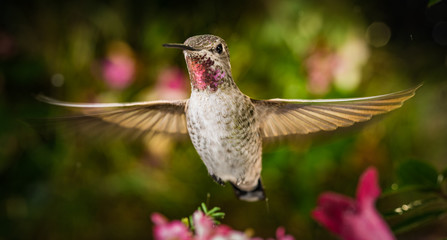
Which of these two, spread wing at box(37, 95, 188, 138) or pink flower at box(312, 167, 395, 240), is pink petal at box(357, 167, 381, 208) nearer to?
pink flower at box(312, 167, 395, 240)

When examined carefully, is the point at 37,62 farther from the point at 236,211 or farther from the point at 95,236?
the point at 236,211

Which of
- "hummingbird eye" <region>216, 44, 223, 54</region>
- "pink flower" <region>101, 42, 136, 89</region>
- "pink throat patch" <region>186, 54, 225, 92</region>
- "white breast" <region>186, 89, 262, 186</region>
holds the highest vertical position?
"pink flower" <region>101, 42, 136, 89</region>

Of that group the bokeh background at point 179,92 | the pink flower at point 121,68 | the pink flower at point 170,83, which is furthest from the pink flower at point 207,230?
the pink flower at point 121,68

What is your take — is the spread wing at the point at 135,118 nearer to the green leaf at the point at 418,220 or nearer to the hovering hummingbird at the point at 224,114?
the hovering hummingbird at the point at 224,114

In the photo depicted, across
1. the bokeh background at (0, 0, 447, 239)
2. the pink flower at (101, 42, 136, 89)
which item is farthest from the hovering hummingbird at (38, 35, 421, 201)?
the pink flower at (101, 42, 136, 89)

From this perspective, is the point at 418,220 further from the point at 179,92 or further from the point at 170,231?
the point at 179,92

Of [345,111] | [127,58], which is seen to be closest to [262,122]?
[345,111]
